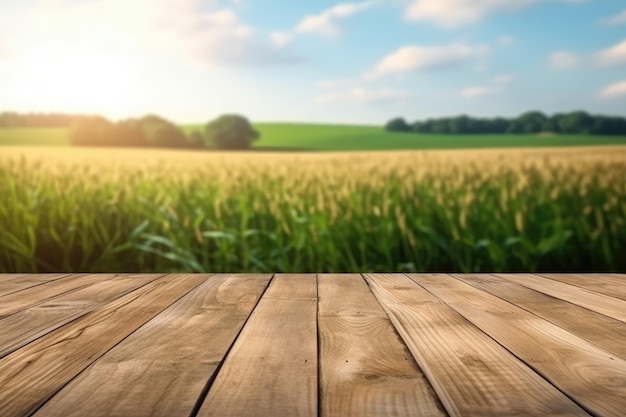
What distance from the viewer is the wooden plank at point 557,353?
29.7 inches

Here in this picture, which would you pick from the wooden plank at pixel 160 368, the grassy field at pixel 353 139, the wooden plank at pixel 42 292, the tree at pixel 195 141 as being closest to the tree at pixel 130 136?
the grassy field at pixel 353 139

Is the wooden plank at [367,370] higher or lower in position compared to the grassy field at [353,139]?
lower

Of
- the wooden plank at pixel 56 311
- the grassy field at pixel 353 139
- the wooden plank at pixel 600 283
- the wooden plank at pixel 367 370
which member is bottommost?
the wooden plank at pixel 600 283

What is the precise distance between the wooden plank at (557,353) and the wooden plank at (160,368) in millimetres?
443

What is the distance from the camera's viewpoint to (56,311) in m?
1.32

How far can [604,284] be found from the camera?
68.9 inches

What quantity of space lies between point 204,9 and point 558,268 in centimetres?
207

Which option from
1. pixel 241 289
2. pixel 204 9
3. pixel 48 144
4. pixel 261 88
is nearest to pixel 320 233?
pixel 241 289

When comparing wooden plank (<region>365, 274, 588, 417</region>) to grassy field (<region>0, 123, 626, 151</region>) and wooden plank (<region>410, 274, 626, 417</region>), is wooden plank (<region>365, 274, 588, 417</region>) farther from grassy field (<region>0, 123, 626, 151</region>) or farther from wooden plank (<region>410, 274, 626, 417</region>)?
grassy field (<region>0, 123, 626, 151</region>)

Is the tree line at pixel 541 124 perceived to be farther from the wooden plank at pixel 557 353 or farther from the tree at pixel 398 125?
the wooden plank at pixel 557 353

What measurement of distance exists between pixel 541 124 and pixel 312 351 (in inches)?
170

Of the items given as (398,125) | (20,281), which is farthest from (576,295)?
(398,125)

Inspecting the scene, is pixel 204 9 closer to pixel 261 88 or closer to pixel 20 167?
pixel 261 88

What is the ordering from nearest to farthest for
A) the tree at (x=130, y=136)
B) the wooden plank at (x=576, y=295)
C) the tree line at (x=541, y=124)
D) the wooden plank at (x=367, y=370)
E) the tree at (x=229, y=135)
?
the wooden plank at (x=367, y=370) < the wooden plank at (x=576, y=295) < the tree line at (x=541, y=124) < the tree at (x=130, y=136) < the tree at (x=229, y=135)
